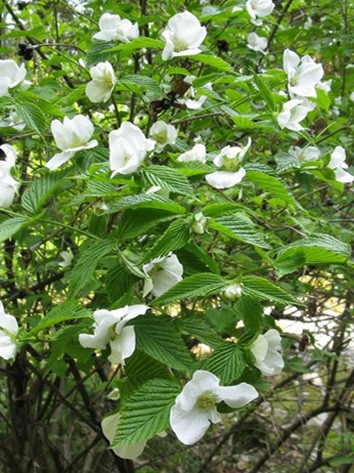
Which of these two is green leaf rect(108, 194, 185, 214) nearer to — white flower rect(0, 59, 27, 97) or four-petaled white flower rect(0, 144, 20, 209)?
four-petaled white flower rect(0, 144, 20, 209)

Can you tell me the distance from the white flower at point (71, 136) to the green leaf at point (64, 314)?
282 mm

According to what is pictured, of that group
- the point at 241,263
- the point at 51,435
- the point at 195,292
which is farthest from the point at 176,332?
the point at 51,435

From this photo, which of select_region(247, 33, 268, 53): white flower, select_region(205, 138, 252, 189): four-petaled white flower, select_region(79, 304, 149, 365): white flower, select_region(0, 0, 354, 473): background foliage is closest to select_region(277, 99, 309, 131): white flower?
select_region(0, 0, 354, 473): background foliage

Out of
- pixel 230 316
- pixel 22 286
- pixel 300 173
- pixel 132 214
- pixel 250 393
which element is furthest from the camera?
pixel 22 286

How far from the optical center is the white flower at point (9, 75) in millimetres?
1155

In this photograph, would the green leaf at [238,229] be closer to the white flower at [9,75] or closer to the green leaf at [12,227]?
the green leaf at [12,227]

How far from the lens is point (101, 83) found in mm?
1098

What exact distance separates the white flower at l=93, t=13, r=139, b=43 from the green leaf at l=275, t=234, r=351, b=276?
2.06 ft

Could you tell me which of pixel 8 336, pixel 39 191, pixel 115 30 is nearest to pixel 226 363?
pixel 8 336

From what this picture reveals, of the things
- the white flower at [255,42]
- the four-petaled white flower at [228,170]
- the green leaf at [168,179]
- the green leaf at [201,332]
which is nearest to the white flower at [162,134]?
the four-petaled white flower at [228,170]

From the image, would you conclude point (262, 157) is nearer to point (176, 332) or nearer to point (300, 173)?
point (300, 173)

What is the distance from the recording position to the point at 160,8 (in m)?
2.16

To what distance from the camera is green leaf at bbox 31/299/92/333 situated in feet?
2.44

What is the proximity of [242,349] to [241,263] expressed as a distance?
56 cm
